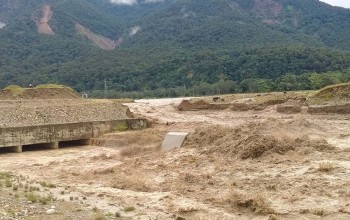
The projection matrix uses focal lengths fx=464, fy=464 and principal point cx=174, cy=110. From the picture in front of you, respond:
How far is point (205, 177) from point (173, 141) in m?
8.33

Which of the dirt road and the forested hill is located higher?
the forested hill

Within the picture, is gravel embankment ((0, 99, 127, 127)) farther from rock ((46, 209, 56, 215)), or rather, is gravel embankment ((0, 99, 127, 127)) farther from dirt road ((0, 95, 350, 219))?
rock ((46, 209, 56, 215))

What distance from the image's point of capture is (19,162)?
24.9 metres

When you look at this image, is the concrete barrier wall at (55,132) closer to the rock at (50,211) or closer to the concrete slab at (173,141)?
the concrete slab at (173,141)

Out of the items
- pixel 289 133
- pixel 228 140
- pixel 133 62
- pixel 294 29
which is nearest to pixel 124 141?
pixel 228 140

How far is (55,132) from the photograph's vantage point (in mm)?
29828

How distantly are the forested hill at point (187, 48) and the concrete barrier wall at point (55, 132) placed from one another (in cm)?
4224

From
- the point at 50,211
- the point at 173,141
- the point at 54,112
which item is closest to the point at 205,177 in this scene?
the point at 50,211

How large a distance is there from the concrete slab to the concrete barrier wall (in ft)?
23.9

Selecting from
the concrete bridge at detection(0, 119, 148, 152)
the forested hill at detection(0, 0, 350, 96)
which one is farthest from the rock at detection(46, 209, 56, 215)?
the forested hill at detection(0, 0, 350, 96)

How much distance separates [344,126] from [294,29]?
129 meters

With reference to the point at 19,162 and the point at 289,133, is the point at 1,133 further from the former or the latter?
the point at 289,133

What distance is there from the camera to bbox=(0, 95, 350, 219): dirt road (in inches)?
525

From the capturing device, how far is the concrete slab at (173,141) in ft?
82.8
